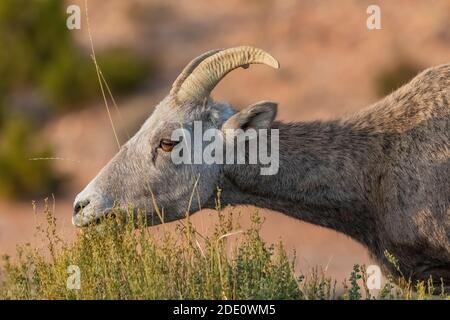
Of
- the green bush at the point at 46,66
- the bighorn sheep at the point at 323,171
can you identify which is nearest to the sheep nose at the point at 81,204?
the bighorn sheep at the point at 323,171

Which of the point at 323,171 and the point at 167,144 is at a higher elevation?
the point at 167,144

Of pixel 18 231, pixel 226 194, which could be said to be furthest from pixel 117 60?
pixel 226 194

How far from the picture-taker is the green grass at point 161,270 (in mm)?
9117

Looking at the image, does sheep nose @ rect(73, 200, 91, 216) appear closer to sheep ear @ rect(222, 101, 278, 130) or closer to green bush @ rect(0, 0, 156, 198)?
sheep ear @ rect(222, 101, 278, 130)

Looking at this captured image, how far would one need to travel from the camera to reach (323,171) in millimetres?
10336

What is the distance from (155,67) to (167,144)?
23.5 meters

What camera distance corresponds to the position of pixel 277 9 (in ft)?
112

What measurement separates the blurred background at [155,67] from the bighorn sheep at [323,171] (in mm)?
13924

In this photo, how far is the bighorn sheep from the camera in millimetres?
9977

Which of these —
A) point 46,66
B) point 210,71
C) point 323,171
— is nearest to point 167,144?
point 210,71

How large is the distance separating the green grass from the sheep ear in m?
0.98

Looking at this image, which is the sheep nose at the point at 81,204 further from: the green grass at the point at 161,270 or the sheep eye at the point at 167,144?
the sheep eye at the point at 167,144

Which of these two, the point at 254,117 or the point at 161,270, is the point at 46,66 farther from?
the point at 161,270

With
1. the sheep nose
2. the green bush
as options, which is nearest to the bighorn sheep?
the sheep nose
